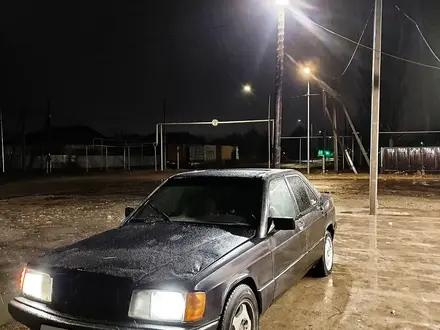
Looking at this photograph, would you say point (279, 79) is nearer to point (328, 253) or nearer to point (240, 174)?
point (328, 253)

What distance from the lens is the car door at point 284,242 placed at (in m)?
4.38

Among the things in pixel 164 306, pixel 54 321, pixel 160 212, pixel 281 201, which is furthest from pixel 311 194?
pixel 54 321

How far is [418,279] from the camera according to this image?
6230mm

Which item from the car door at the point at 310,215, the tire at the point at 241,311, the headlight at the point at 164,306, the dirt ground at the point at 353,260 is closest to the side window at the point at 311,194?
the car door at the point at 310,215

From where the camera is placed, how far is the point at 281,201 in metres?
5.00

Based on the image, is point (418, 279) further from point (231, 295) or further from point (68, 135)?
point (68, 135)

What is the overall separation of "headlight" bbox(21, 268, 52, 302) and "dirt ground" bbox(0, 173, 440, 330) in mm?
1354

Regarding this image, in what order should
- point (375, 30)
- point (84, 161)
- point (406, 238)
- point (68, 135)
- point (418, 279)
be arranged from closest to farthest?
1. point (418, 279)
2. point (406, 238)
3. point (375, 30)
4. point (84, 161)
5. point (68, 135)

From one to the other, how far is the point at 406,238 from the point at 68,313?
7.80 meters

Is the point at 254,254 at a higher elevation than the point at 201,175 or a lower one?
lower

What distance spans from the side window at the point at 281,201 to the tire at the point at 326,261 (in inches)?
51.0

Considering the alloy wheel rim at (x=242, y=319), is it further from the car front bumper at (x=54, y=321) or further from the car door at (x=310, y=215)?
the car door at (x=310, y=215)

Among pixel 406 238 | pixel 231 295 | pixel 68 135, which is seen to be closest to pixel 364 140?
pixel 68 135

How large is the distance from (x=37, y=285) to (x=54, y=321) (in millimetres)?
398
